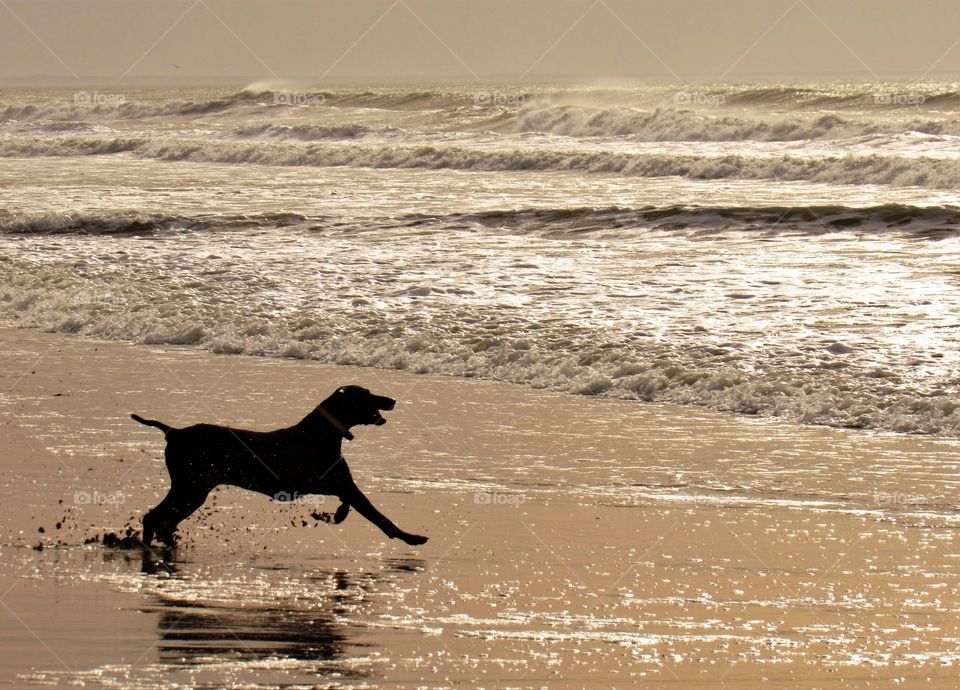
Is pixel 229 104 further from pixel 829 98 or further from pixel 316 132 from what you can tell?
pixel 829 98

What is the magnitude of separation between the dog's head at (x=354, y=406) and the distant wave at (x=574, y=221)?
40.3 ft

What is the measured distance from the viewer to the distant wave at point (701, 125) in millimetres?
31645

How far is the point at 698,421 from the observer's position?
858 cm

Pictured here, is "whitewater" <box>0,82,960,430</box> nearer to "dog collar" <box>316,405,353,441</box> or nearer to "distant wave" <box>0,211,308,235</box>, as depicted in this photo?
"distant wave" <box>0,211,308,235</box>

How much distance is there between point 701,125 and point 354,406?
3056 cm

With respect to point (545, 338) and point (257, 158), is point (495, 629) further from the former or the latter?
point (257, 158)

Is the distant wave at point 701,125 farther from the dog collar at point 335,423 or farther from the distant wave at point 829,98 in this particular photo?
the dog collar at point 335,423

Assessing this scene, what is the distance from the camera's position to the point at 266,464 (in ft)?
18.2

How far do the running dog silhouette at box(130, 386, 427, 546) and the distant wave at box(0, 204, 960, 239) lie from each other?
12471mm

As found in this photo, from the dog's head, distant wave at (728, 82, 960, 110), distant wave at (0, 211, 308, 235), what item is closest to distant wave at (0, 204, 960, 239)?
distant wave at (0, 211, 308, 235)

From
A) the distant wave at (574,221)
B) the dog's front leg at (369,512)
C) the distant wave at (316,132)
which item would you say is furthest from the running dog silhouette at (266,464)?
the distant wave at (316,132)

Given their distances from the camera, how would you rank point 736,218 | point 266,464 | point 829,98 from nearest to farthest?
point 266,464 < point 736,218 < point 829,98

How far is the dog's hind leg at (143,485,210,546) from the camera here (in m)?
5.57

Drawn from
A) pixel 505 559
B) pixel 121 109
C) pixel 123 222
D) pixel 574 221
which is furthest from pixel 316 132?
pixel 505 559
